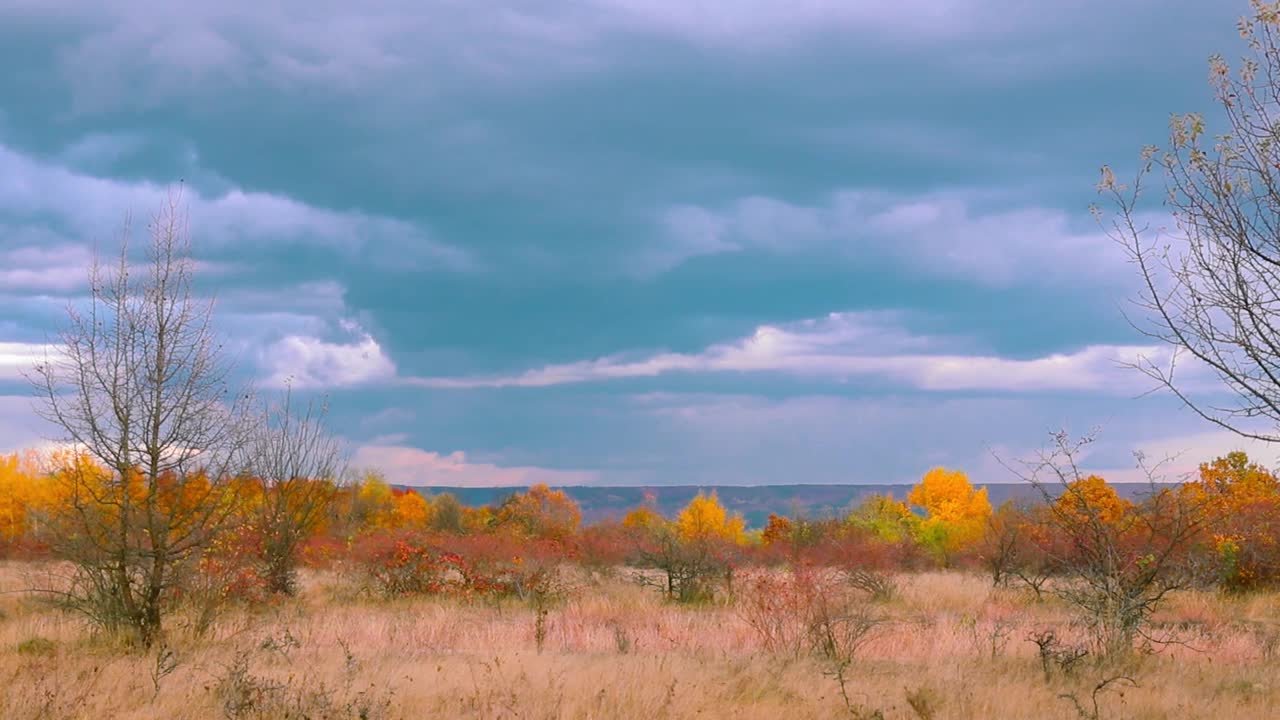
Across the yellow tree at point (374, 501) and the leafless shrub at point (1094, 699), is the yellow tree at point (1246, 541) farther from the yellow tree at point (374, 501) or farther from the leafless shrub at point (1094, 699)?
the yellow tree at point (374, 501)

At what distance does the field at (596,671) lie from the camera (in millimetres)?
9180

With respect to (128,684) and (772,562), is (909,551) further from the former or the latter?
(128,684)

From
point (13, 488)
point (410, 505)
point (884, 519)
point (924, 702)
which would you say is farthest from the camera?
point (410, 505)

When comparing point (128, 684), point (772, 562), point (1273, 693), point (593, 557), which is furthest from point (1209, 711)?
point (772, 562)

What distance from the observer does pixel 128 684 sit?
32.5 ft

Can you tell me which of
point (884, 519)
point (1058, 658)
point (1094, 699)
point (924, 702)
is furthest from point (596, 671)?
point (884, 519)

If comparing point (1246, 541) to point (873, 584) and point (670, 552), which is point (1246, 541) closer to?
point (873, 584)

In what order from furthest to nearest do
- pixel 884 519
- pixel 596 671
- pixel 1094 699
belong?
pixel 884 519 < pixel 596 671 < pixel 1094 699

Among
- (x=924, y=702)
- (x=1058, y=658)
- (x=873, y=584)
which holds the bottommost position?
(x=873, y=584)

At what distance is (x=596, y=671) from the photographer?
10484 millimetres

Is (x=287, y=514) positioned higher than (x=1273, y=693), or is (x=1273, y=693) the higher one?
(x=287, y=514)

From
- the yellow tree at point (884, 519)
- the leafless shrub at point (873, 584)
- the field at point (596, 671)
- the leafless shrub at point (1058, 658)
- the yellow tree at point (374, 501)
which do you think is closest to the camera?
the field at point (596, 671)

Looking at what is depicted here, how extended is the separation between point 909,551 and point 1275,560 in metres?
10.4

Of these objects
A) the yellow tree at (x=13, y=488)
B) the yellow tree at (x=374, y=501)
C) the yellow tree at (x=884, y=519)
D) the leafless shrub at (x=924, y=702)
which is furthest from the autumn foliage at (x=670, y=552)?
the yellow tree at (x=13, y=488)
